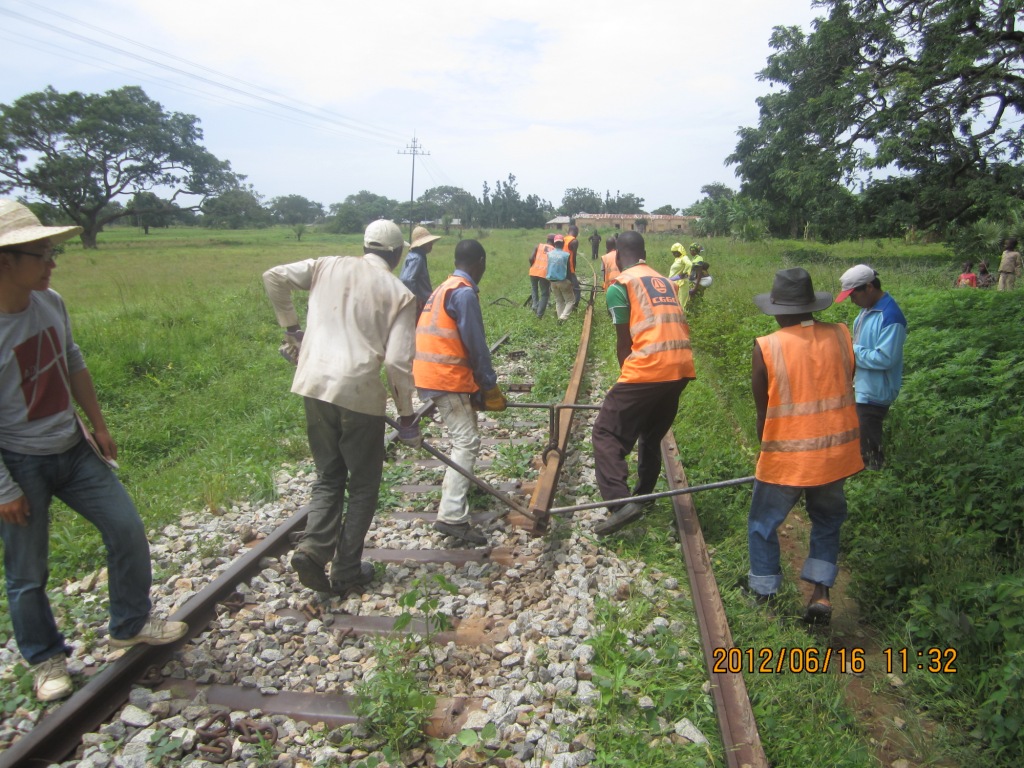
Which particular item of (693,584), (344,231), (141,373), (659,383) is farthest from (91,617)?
(344,231)

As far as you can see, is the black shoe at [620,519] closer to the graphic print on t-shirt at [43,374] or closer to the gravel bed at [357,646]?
the gravel bed at [357,646]

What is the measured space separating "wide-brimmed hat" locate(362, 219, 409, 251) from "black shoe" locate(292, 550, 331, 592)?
167cm

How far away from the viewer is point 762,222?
39531mm

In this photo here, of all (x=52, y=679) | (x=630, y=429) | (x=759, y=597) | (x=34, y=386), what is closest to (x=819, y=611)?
(x=759, y=597)

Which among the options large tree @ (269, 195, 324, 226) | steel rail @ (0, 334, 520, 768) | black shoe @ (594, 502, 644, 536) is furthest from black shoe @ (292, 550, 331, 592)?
large tree @ (269, 195, 324, 226)

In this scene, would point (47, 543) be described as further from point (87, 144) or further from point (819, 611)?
point (87, 144)

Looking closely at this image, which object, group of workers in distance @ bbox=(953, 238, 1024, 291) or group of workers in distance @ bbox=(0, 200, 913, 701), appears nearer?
group of workers in distance @ bbox=(0, 200, 913, 701)

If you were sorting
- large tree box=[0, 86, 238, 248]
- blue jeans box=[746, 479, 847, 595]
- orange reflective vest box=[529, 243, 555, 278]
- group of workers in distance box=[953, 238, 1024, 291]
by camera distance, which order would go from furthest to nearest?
→ large tree box=[0, 86, 238, 248] < group of workers in distance box=[953, 238, 1024, 291] < orange reflective vest box=[529, 243, 555, 278] < blue jeans box=[746, 479, 847, 595]

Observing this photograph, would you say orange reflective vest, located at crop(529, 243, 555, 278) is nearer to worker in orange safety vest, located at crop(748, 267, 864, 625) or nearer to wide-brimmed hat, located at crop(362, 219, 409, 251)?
wide-brimmed hat, located at crop(362, 219, 409, 251)

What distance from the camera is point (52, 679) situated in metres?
2.74

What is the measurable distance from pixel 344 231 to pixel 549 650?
2660 inches

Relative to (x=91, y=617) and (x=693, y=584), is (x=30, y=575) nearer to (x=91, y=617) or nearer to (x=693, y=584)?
(x=91, y=617)

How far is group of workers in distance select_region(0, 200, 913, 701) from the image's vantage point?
105 inches
